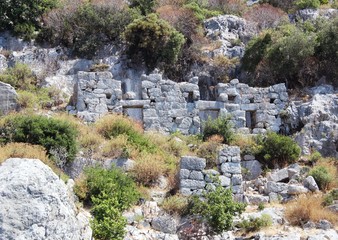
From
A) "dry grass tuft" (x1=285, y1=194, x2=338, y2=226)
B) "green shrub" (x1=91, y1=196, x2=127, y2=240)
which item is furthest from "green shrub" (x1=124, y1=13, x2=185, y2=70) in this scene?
"green shrub" (x1=91, y1=196, x2=127, y2=240)

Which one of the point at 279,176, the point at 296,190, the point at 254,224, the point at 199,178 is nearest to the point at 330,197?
the point at 296,190

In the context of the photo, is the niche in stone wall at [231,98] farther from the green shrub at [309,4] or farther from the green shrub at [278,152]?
the green shrub at [309,4]

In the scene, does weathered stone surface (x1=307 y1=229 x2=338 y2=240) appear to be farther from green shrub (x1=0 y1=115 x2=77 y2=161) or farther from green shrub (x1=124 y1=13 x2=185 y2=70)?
green shrub (x1=124 y1=13 x2=185 y2=70)

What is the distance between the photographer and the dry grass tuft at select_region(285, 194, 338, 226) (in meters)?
14.2

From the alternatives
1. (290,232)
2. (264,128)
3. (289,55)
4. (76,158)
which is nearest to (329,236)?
(290,232)

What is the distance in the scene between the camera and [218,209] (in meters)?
13.4

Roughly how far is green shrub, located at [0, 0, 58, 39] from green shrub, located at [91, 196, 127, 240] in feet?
53.9

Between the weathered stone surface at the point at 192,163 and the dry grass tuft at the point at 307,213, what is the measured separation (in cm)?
265

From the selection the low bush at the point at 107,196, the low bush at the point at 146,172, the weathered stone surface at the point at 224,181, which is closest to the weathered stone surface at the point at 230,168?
the weathered stone surface at the point at 224,181

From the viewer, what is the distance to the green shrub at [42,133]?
15.9 meters

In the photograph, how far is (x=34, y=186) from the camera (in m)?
9.34

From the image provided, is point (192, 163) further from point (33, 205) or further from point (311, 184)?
point (33, 205)

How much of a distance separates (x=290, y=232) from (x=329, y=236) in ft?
3.09

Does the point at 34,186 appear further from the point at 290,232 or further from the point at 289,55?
the point at 289,55
